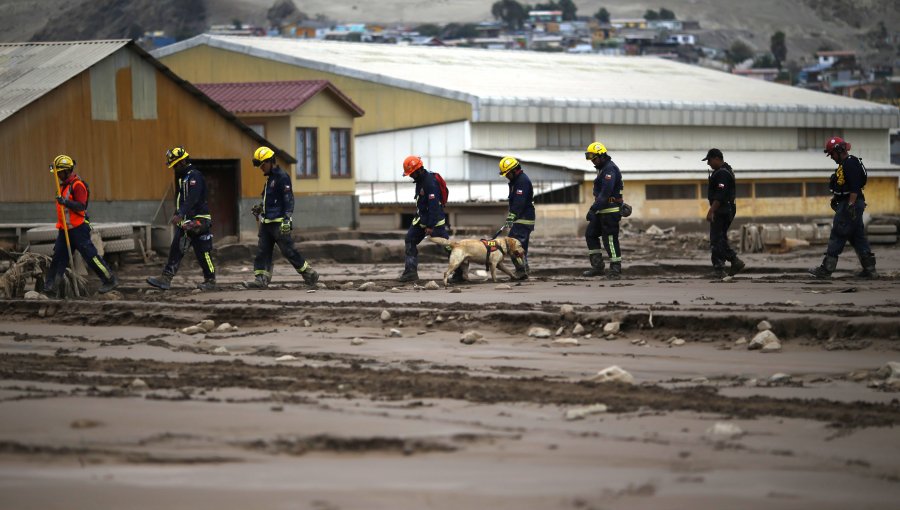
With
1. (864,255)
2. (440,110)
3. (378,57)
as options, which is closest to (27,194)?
(864,255)

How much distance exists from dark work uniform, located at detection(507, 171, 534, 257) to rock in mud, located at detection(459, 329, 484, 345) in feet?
21.9

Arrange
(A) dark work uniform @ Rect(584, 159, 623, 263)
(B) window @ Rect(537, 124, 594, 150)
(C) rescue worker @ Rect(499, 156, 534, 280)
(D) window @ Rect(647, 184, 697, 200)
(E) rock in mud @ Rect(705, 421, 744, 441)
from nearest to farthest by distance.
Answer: (E) rock in mud @ Rect(705, 421, 744, 441), (A) dark work uniform @ Rect(584, 159, 623, 263), (C) rescue worker @ Rect(499, 156, 534, 280), (D) window @ Rect(647, 184, 697, 200), (B) window @ Rect(537, 124, 594, 150)

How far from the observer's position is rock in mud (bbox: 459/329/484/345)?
14055mm

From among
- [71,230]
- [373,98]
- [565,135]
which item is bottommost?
[71,230]

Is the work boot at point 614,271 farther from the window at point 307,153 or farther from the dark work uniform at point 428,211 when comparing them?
the window at point 307,153

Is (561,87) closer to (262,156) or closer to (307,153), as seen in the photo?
(307,153)

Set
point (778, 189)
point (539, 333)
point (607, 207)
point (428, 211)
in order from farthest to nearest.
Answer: point (778, 189), point (607, 207), point (428, 211), point (539, 333)

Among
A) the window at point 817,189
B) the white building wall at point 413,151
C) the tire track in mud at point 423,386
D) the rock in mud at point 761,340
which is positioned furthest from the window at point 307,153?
the rock in mud at point 761,340

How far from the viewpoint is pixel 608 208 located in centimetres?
2064

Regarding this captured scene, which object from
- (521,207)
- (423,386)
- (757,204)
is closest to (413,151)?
(757,204)

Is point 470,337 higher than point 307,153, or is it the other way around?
point 307,153

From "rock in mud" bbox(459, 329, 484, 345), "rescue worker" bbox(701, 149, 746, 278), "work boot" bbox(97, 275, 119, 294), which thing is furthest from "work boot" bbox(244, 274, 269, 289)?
"rescue worker" bbox(701, 149, 746, 278)

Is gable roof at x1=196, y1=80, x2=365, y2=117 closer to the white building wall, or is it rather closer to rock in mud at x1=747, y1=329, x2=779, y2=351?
the white building wall

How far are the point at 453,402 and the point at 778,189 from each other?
4402 centimetres
